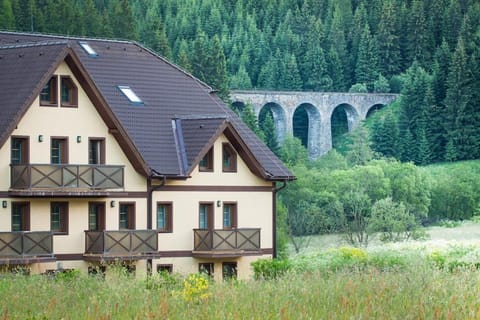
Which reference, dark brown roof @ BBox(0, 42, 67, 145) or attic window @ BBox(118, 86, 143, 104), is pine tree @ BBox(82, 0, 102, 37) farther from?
dark brown roof @ BBox(0, 42, 67, 145)

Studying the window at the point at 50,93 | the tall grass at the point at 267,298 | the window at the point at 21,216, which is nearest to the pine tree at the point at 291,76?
the window at the point at 50,93

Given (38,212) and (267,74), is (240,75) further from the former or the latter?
(38,212)

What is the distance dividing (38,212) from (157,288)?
17433 mm

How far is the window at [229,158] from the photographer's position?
46.3 m

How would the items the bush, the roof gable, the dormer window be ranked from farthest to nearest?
1. the dormer window
2. the roof gable
3. the bush

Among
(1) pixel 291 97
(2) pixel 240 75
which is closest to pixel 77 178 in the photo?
(1) pixel 291 97

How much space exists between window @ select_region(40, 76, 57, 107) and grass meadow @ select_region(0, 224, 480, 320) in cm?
1709

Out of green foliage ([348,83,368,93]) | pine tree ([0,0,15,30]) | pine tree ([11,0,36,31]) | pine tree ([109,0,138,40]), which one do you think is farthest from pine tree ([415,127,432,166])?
pine tree ([0,0,15,30])

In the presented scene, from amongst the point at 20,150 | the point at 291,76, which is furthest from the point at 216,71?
the point at 20,150

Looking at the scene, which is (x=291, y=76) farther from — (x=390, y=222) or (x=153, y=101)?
(x=153, y=101)

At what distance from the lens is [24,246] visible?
132ft

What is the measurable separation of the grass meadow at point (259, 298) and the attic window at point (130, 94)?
21.0 meters

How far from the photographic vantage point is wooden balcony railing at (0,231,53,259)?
1571 inches

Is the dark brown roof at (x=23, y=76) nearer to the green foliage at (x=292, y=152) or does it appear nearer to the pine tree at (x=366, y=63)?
the green foliage at (x=292, y=152)
